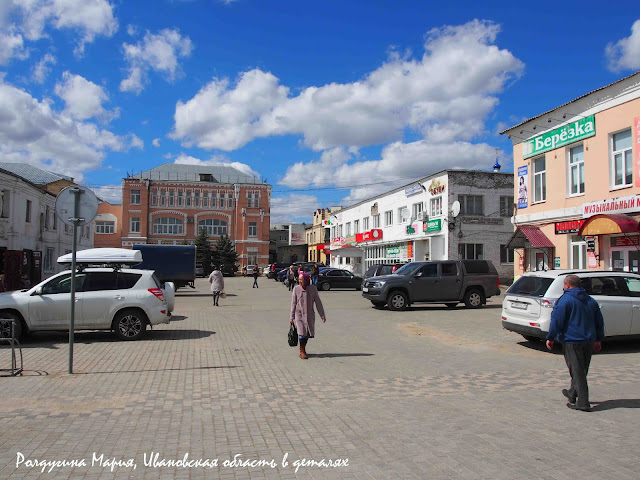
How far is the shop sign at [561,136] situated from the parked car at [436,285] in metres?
5.75

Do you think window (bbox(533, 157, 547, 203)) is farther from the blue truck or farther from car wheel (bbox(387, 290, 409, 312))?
the blue truck

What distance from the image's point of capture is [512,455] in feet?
16.0

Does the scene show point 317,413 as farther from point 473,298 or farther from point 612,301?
point 473,298

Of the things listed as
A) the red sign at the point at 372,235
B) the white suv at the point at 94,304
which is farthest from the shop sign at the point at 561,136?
the red sign at the point at 372,235

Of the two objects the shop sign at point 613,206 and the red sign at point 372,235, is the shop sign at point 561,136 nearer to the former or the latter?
the shop sign at point 613,206

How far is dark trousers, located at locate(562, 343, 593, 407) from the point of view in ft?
20.9

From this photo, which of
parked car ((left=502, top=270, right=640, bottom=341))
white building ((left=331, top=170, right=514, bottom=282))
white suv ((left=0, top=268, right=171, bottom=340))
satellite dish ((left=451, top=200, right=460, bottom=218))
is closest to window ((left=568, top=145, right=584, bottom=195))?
parked car ((left=502, top=270, right=640, bottom=341))

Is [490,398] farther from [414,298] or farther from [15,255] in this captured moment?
[15,255]

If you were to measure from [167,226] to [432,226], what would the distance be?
48489 mm

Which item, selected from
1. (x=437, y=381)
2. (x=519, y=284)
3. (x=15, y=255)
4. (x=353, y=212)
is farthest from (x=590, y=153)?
(x=353, y=212)

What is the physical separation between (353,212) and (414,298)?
36320mm

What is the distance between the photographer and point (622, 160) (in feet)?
60.5

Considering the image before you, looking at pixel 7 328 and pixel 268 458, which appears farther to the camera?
pixel 7 328

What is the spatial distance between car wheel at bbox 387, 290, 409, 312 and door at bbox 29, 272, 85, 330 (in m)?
11.4
